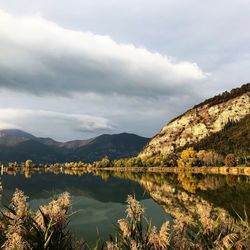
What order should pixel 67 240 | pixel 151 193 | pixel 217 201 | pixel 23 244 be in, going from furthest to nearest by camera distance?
1. pixel 151 193
2. pixel 217 201
3. pixel 67 240
4. pixel 23 244

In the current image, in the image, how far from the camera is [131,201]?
42.3 ft

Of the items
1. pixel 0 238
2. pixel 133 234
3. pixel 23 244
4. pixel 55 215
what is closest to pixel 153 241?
pixel 133 234

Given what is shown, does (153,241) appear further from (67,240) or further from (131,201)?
(67,240)

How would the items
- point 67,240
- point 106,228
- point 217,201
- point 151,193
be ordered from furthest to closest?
point 151,193, point 217,201, point 106,228, point 67,240

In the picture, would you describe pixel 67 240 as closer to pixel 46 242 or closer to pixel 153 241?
pixel 46 242

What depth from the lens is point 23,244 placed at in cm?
1092

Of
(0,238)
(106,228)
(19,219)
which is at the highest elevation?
(19,219)

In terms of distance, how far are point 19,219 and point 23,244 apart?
0.91 metres

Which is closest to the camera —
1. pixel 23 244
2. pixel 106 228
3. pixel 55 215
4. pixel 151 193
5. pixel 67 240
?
pixel 23 244

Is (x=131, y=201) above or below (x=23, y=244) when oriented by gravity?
above

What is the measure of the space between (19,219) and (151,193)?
10907cm

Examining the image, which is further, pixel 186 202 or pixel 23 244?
pixel 186 202

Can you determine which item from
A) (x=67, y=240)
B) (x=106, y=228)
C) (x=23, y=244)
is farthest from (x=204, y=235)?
(x=106, y=228)

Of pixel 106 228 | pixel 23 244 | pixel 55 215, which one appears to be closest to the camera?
pixel 23 244
